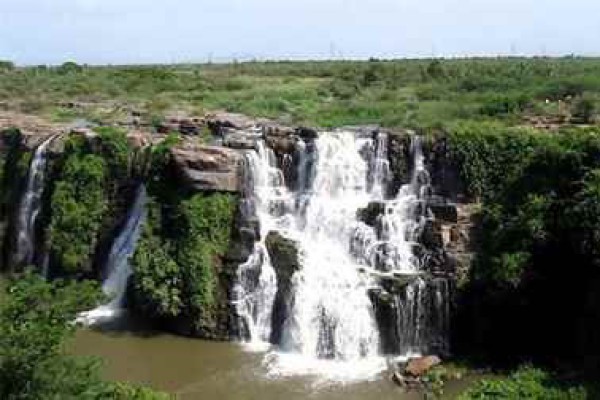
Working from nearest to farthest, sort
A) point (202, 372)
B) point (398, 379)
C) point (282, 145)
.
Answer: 1. point (398, 379)
2. point (202, 372)
3. point (282, 145)

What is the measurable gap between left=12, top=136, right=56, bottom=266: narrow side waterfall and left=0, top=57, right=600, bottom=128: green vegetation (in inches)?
183

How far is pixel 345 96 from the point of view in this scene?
1672 inches

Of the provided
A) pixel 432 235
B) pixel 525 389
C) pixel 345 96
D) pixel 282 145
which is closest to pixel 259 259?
pixel 282 145

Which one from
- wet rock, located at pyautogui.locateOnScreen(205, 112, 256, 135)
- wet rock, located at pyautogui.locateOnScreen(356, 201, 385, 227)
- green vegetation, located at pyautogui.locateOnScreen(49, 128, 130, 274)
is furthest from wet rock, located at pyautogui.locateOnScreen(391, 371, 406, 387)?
wet rock, located at pyautogui.locateOnScreen(205, 112, 256, 135)

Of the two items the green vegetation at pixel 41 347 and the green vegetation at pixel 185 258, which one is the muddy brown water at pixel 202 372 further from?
the green vegetation at pixel 41 347

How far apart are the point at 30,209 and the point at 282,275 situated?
1147 centimetres

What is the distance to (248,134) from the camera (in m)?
30.0

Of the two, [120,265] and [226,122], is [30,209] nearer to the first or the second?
[120,265]

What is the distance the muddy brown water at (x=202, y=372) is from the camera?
22078 millimetres

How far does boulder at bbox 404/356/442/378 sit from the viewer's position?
2270 centimetres

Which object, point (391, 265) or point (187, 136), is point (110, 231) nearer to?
point (187, 136)

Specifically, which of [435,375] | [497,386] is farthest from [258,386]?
[497,386]

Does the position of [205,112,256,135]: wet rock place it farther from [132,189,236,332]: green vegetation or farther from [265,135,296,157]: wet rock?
[132,189,236,332]: green vegetation

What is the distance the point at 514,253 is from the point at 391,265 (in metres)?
3.74
